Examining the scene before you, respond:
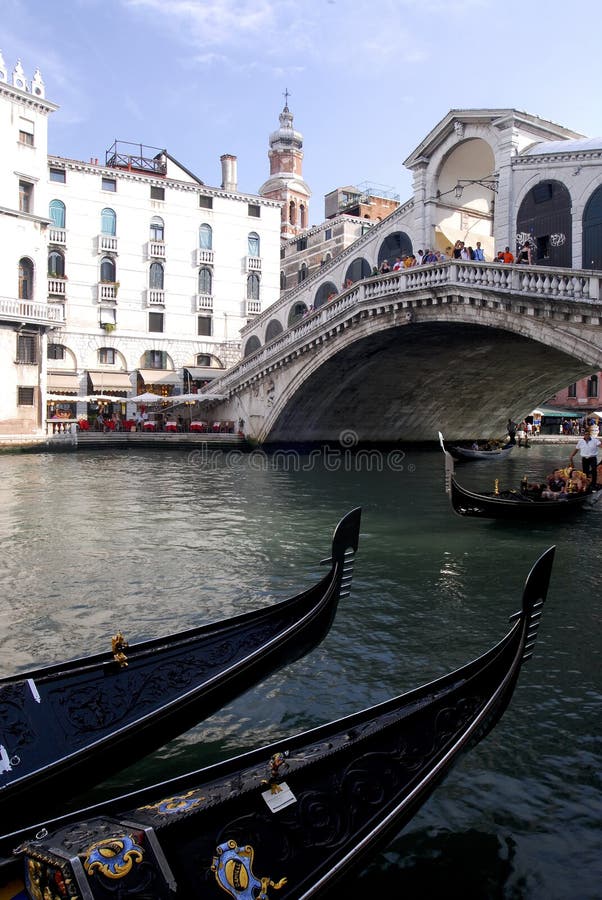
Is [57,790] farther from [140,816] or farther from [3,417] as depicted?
[3,417]

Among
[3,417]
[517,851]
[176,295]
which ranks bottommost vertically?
[517,851]

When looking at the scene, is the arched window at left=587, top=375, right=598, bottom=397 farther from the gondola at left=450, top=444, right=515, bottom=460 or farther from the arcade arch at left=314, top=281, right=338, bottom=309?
the arcade arch at left=314, top=281, right=338, bottom=309

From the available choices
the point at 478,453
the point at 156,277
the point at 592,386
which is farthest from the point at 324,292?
the point at 592,386

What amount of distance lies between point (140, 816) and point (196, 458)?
1651 cm

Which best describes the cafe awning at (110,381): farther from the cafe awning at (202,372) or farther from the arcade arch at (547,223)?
the arcade arch at (547,223)

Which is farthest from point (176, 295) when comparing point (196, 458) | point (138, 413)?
point (196, 458)

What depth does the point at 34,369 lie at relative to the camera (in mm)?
19656

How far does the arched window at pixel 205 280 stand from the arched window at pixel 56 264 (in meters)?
4.74

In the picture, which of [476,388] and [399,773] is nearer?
[399,773]

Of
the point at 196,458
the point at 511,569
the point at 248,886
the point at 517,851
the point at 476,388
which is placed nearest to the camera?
the point at 248,886

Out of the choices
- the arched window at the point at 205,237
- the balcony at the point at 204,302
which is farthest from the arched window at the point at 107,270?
the arched window at the point at 205,237

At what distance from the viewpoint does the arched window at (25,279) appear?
19.8 metres

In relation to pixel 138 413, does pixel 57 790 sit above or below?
below

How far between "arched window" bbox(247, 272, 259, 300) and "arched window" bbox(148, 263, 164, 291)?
3.37m
